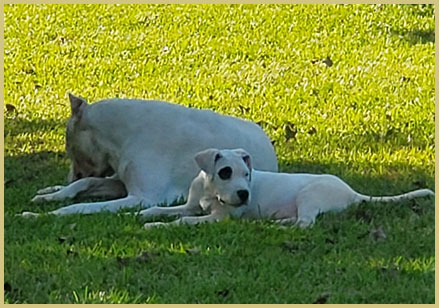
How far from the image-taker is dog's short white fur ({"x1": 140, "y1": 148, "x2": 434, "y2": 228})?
6.90 meters

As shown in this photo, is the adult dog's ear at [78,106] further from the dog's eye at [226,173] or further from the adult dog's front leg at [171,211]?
the dog's eye at [226,173]

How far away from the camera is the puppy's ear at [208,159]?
699 centimetres

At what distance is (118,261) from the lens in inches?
240

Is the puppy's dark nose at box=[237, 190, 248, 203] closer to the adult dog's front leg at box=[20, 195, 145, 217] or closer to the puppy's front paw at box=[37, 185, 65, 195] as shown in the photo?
the adult dog's front leg at box=[20, 195, 145, 217]

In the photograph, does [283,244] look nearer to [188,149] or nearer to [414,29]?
[188,149]

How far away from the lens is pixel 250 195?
702 centimetres

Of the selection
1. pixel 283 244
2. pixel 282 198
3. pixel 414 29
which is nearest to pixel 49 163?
pixel 282 198

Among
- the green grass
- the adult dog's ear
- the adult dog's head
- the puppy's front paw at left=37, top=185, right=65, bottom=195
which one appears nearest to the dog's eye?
the green grass

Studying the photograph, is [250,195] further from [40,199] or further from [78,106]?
[78,106]

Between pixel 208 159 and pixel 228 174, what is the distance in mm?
199

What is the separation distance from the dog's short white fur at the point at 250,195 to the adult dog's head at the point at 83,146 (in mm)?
974

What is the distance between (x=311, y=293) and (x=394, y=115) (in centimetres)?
563

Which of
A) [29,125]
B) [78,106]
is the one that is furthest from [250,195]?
[29,125]

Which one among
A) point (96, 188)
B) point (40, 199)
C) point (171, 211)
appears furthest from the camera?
point (96, 188)
